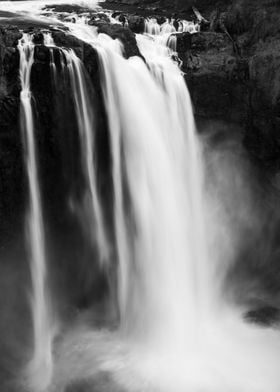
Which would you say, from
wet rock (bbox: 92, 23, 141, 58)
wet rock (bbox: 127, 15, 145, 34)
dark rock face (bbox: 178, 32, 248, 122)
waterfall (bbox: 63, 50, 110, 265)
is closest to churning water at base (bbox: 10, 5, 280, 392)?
waterfall (bbox: 63, 50, 110, 265)

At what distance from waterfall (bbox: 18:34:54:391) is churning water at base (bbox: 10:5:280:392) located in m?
0.04

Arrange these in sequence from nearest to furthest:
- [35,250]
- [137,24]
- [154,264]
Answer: [35,250] → [154,264] → [137,24]

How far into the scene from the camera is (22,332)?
12.0m

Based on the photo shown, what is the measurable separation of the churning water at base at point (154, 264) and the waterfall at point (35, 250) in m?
0.04

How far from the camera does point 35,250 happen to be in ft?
39.9

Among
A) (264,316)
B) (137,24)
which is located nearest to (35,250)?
(264,316)

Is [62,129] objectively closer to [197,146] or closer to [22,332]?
[197,146]

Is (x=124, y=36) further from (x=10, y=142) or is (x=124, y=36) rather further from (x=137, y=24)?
(x=10, y=142)

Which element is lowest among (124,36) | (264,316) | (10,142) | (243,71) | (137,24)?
(264,316)

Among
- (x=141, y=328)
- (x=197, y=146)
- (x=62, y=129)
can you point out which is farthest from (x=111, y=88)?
(x=141, y=328)

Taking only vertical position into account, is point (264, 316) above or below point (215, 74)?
below

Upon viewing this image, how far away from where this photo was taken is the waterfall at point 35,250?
1147 centimetres

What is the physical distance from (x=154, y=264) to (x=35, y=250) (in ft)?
12.2

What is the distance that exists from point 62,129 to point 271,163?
8.22 m
